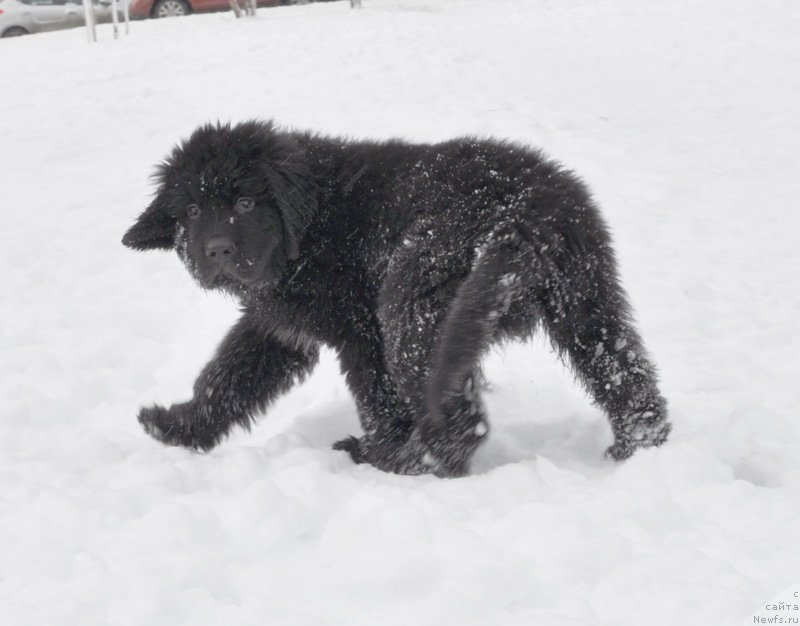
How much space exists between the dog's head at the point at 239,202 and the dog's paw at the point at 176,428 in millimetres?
662

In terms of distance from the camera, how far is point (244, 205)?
12.8 ft

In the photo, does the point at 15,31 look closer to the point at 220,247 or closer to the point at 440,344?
the point at 220,247

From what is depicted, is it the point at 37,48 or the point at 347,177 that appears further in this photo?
the point at 37,48

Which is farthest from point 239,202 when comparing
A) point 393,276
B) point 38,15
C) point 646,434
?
point 38,15

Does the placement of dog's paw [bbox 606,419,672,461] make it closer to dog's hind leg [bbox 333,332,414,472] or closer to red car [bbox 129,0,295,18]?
dog's hind leg [bbox 333,332,414,472]

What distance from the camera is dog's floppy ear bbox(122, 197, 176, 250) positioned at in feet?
13.3

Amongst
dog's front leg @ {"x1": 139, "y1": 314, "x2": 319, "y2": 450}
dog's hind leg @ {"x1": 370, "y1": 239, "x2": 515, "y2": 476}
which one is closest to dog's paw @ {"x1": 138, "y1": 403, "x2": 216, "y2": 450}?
dog's front leg @ {"x1": 139, "y1": 314, "x2": 319, "y2": 450}

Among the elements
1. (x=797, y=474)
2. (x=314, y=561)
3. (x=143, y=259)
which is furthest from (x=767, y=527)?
(x=143, y=259)

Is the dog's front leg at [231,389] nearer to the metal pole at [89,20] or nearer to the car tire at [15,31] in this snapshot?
the metal pole at [89,20]

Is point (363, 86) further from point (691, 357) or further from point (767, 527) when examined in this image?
point (767, 527)

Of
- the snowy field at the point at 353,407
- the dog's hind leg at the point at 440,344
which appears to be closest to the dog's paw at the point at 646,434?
the snowy field at the point at 353,407

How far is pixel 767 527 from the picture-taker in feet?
8.98

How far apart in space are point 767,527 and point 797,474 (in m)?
0.63

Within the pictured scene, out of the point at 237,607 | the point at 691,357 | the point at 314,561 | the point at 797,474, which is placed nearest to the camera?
the point at 237,607
